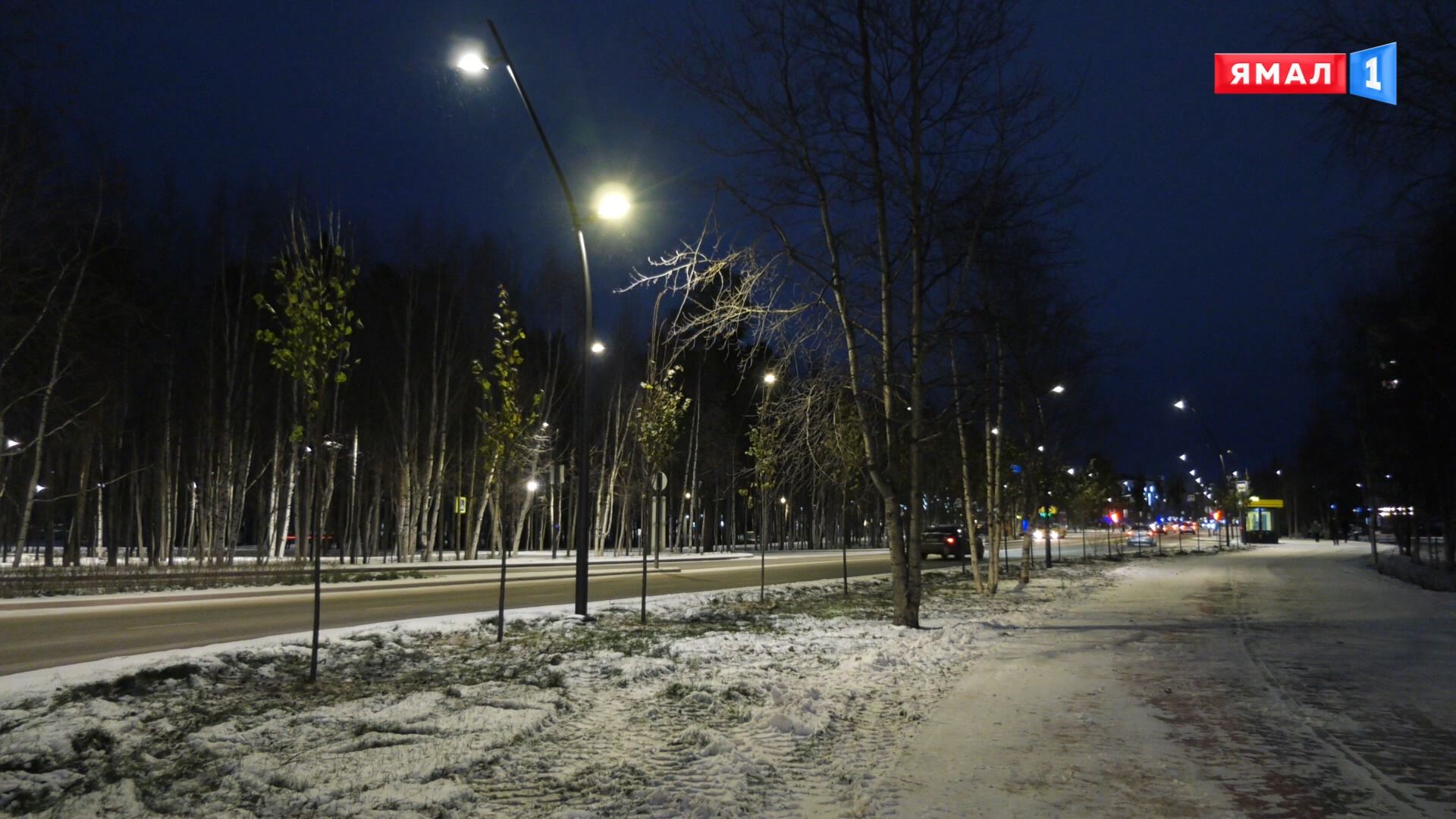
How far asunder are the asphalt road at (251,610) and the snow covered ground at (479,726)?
9.19 ft

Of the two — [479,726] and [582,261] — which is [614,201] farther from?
[479,726]

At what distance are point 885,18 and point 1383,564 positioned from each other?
3637cm

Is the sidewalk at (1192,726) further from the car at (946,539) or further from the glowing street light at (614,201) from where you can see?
the car at (946,539)

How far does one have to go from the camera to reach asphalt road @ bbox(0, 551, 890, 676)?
13312 mm

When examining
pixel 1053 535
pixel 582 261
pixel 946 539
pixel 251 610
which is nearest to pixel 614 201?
pixel 582 261

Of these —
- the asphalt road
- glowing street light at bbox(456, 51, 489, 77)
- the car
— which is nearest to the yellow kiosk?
the car

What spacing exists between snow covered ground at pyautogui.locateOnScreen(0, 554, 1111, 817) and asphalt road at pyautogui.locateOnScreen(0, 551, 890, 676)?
2.80m

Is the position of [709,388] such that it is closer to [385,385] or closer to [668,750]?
[385,385]

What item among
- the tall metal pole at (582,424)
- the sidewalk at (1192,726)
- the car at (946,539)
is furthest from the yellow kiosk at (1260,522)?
the tall metal pole at (582,424)

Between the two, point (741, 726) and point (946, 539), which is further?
point (946, 539)

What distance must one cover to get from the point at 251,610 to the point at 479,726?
43.0 feet

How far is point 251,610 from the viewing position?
730 inches

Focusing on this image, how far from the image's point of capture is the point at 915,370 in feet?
51.3

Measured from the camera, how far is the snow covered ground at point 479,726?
5918 millimetres
